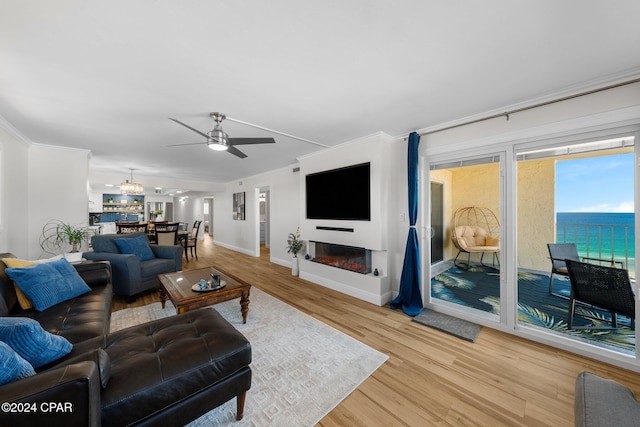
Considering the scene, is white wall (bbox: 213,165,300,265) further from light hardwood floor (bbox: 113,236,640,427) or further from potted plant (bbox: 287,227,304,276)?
light hardwood floor (bbox: 113,236,640,427)

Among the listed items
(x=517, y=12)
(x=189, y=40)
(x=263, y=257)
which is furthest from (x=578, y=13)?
(x=263, y=257)

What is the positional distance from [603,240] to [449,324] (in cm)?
171

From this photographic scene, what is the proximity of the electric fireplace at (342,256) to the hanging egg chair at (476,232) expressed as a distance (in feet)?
4.26

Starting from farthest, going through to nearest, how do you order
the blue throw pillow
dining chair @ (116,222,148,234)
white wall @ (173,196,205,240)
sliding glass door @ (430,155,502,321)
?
white wall @ (173,196,205,240) → dining chair @ (116,222,148,234) → sliding glass door @ (430,155,502,321) → the blue throw pillow

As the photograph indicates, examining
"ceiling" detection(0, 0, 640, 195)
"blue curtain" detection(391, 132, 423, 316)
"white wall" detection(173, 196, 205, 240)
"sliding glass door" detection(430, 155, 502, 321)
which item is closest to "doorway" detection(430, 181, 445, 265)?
"sliding glass door" detection(430, 155, 502, 321)

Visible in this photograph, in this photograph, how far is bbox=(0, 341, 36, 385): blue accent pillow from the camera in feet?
3.04

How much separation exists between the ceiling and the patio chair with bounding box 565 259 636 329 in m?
1.69

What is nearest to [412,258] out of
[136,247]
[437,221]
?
[437,221]

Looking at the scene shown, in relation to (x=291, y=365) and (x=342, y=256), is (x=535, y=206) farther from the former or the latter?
(x=291, y=365)

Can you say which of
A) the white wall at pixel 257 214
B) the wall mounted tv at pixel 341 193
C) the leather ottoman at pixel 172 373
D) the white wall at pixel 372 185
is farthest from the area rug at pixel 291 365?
the white wall at pixel 257 214

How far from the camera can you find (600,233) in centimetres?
238

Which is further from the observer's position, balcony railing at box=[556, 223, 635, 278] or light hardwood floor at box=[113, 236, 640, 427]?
balcony railing at box=[556, 223, 635, 278]

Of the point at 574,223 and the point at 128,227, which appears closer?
the point at 574,223

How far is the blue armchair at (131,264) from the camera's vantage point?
335 cm
